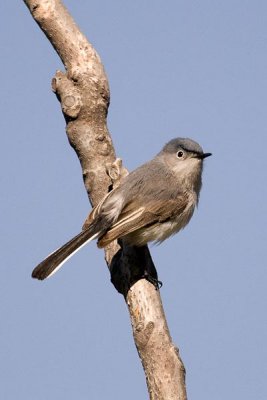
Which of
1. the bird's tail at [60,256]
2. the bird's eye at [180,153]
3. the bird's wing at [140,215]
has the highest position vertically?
the bird's eye at [180,153]

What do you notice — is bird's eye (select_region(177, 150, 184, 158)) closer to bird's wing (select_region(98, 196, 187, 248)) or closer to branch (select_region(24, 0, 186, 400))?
bird's wing (select_region(98, 196, 187, 248))

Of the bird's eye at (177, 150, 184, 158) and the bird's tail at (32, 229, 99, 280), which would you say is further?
the bird's eye at (177, 150, 184, 158)

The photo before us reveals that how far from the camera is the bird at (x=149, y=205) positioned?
4.36 meters

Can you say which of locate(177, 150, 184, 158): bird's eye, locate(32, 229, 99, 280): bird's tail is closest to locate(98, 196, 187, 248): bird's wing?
locate(32, 229, 99, 280): bird's tail

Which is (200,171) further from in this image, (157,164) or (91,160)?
(91,160)

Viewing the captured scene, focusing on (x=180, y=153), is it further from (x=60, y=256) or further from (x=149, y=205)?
(x=60, y=256)

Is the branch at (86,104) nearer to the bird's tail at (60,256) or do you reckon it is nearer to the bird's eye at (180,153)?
the bird's tail at (60,256)

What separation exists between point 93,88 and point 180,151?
0.97m

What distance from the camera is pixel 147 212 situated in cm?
480

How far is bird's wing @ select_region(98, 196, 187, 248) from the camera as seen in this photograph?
440 centimetres

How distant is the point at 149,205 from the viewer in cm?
485

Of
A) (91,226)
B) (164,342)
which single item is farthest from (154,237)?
(164,342)

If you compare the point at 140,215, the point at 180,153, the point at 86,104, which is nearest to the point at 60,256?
the point at 140,215

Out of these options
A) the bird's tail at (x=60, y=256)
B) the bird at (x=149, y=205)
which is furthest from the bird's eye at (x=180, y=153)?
the bird's tail at (x=60, y=256)
